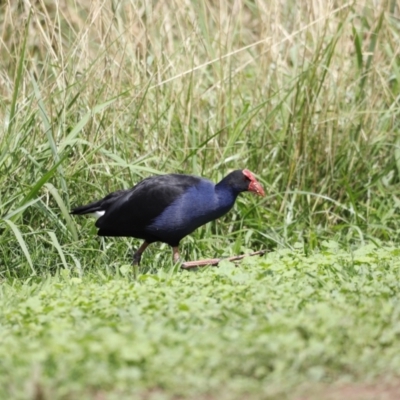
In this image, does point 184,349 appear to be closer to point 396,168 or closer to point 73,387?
point 73,387

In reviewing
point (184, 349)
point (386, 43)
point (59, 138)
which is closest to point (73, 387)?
point (184, 349)

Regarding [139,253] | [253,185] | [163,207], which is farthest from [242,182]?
[139,253]

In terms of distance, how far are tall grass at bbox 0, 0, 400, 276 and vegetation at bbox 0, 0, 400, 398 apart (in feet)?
0.05

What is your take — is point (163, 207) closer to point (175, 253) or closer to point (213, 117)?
point (175, 253)

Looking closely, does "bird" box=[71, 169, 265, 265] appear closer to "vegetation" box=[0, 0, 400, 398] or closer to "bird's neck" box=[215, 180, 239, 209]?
"bird's neck" box=[215, 180, 239, 209]

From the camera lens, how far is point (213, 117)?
638cm

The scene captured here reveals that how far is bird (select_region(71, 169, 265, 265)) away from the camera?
18.0 feet

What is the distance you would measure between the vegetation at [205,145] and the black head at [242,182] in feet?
1.13

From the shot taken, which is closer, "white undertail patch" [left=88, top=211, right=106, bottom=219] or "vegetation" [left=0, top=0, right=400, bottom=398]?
"vegetation" [left=0, top=0, right=400, bottom=398]

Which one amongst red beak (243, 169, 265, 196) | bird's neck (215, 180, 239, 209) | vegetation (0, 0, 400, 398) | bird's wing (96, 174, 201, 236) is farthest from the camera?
red beak (243, 169, 265, 196)

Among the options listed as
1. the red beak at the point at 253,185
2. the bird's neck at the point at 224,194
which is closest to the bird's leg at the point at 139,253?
the bird's neck at the point at 224,194

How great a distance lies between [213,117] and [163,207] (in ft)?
3.52

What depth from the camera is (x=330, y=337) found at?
126 inches

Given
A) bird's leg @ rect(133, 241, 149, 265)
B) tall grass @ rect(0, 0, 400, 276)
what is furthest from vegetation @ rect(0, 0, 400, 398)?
bird's leg @ rect(133, 241, 149, 265)
